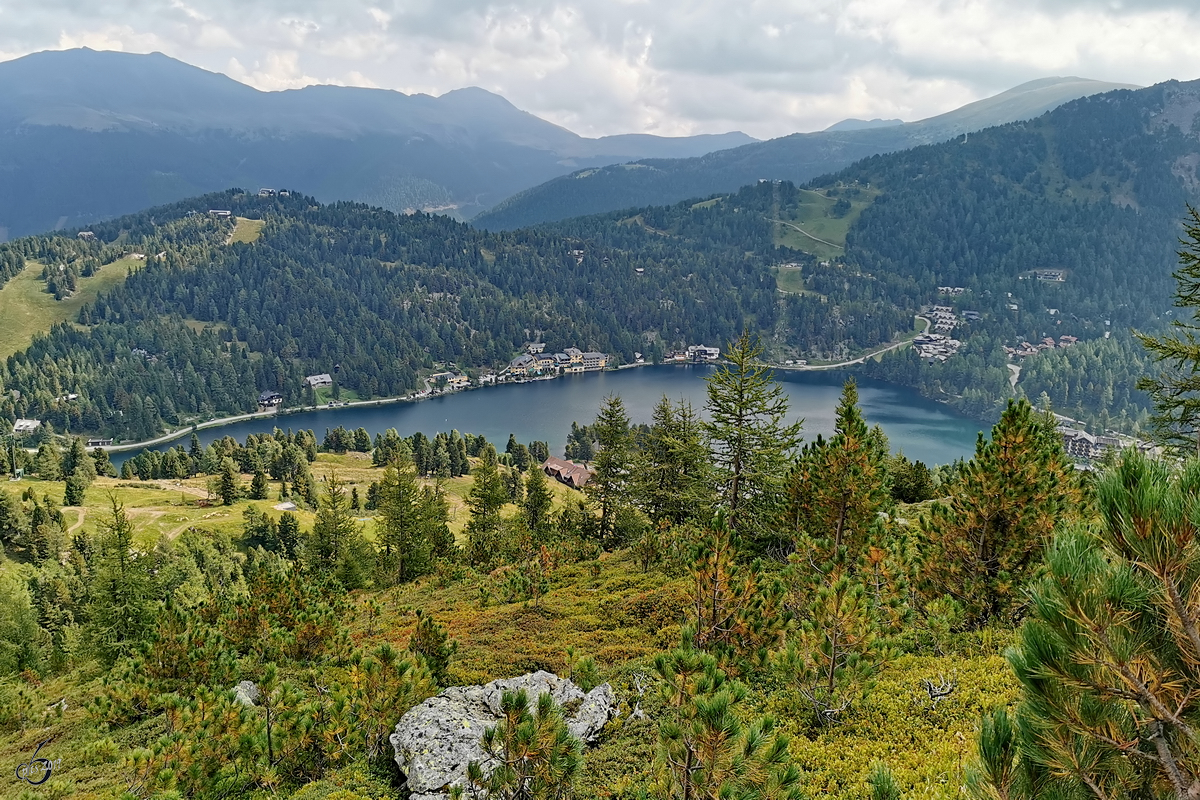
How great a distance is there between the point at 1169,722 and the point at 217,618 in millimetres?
19894

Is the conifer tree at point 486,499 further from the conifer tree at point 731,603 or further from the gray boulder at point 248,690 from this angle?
the conifer tree at point 731,603


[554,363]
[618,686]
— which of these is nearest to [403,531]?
[618,686]

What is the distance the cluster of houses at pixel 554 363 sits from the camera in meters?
182

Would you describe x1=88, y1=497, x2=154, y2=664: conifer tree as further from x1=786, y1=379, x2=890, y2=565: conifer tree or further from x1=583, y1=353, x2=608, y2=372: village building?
x1=583, y1=353, x2=608, y2=372: village building

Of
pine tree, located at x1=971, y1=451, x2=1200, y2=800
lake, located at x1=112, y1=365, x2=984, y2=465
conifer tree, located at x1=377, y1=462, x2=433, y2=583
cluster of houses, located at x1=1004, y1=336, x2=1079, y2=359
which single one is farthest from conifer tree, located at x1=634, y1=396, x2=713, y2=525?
cluster of houses, located at x1=1004, y1=336, x2=1079, y2=359

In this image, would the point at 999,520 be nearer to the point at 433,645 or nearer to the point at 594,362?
the point at 433,645

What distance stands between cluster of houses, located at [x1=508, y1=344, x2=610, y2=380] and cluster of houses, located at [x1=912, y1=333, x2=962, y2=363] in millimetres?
92263

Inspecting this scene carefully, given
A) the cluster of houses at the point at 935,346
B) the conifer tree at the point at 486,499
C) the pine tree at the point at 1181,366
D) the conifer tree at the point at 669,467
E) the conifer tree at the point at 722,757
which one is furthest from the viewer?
the cluster of houses at the point at 935,346

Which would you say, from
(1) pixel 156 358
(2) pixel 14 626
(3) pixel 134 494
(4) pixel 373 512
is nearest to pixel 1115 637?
(2) pixel 14 626

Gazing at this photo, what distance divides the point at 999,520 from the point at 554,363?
176m

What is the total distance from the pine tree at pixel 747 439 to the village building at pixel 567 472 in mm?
65473

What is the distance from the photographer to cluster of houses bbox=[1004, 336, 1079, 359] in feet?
593

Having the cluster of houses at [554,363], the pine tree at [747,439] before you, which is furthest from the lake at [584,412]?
the pine tree at [747,439]

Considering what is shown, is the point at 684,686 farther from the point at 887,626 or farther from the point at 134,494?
the point at 134,494
